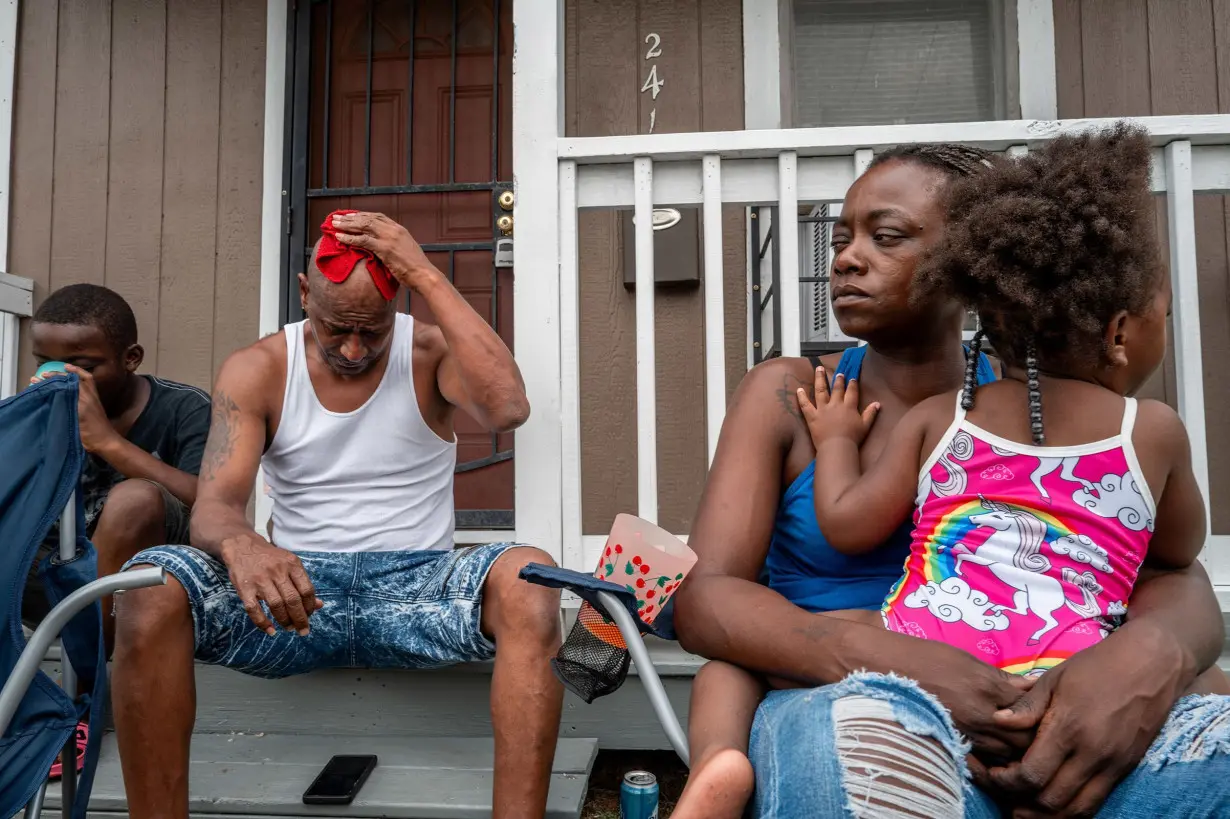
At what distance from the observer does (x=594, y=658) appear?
54.9 inches

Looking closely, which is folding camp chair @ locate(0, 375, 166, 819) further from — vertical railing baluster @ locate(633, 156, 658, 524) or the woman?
vertical railing baluster @ locate(633, 156, 658, 524)

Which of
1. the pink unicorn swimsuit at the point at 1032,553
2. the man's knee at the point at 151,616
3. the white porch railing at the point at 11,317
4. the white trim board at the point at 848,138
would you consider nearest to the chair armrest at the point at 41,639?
the man's knee at the point at 151,616

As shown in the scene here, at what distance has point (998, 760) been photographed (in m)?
1.03

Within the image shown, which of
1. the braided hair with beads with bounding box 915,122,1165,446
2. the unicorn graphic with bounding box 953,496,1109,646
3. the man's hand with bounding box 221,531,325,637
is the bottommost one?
the man's hand with bounding box 221,531,325,637

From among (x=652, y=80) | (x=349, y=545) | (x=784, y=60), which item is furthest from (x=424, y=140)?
(x=349, y=545)

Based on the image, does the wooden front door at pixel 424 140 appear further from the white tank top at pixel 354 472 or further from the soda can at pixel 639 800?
the soda can at pixel 639 800

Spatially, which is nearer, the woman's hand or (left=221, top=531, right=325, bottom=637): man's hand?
the woman's hand

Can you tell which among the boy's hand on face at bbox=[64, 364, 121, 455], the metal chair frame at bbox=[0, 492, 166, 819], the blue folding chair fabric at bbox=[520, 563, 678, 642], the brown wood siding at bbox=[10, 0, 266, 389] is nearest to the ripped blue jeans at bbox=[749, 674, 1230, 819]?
the blue folding chair fabric at bbox=[520, 563, 678, 642]

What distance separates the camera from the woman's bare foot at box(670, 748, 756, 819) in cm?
98

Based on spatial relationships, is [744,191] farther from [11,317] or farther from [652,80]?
[11,317]

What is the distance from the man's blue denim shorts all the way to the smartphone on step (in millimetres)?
238

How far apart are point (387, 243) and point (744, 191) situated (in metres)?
Result: 0.90

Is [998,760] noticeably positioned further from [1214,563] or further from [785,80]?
[785,80]

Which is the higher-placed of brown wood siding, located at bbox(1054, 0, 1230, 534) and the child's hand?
brown wood siding, located at bbox(1054, 0, 1230, 534)
